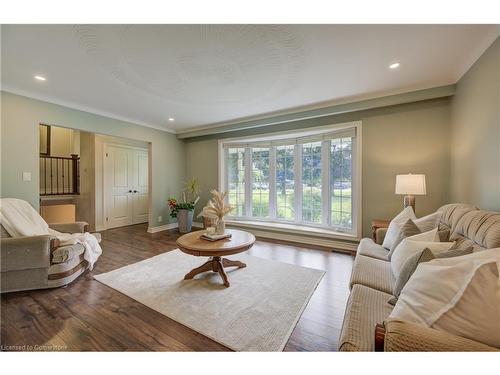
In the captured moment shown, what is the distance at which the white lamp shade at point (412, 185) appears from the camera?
2.50m

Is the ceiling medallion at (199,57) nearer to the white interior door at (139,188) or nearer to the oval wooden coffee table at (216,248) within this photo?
the oval wooden coffee table at (216,248)

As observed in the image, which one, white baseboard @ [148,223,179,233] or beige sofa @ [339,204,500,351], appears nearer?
beige sofa @ [339,204,500,351]

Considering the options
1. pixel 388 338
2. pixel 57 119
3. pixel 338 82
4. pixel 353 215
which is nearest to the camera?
pixel 388 338

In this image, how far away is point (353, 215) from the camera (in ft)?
11.4

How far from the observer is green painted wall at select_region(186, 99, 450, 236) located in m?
2.80

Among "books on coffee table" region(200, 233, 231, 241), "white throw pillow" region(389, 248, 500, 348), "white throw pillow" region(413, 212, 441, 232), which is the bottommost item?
"books on coffee table" region(200, 233, 231, 241)

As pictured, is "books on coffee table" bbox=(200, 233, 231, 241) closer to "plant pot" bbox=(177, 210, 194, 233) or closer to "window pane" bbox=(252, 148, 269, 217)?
"window pane" bbox=(252, 148, 269, 217)

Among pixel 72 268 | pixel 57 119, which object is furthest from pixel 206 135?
pixel 72 268

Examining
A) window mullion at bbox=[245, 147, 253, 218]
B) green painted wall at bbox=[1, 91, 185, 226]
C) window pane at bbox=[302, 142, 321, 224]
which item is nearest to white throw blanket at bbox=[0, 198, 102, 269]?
green painted wall at bbox=[1, 91, 185, 226]

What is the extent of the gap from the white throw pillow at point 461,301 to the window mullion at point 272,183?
141 inches

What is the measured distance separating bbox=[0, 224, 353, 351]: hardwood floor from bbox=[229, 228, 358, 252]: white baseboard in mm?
968

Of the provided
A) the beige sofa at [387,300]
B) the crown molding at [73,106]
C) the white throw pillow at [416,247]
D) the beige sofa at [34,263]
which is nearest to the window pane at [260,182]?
the crown molding at [73,106]
